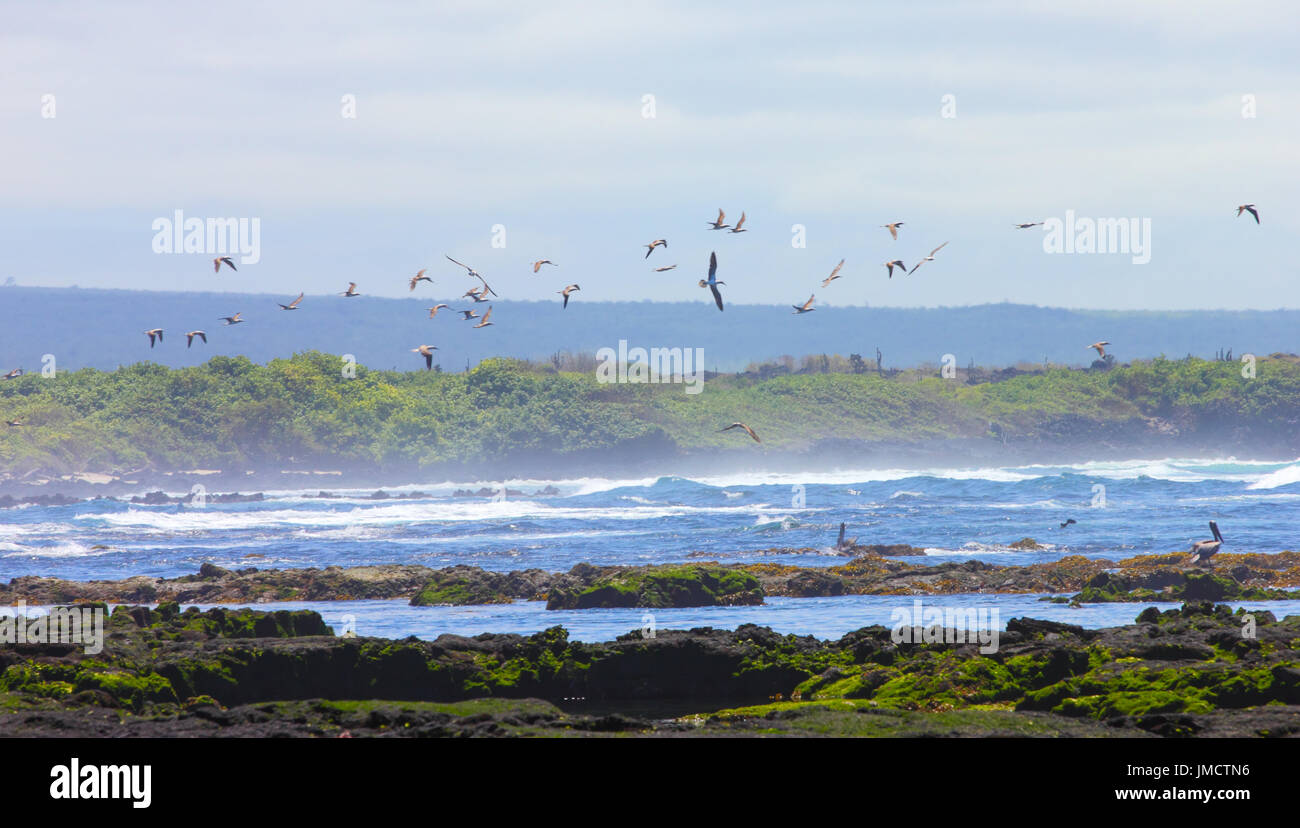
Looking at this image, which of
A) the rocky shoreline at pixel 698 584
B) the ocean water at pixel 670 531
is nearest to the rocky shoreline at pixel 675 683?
the ocean water at pixel 670 531

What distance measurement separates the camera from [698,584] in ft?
89.9

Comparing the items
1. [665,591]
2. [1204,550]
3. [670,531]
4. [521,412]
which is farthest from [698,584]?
[521,412]

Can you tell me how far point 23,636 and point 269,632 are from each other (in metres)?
3.11

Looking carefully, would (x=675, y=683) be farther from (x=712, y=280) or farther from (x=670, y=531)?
(x=670, y=531)

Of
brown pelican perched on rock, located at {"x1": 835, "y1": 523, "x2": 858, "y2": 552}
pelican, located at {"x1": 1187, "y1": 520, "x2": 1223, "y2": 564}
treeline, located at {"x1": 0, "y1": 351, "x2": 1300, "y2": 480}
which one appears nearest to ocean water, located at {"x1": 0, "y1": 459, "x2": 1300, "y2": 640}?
brown pelican perched on rock, located at {"x1": 835, "y1": 523, "x2": 858, "y2": 552}

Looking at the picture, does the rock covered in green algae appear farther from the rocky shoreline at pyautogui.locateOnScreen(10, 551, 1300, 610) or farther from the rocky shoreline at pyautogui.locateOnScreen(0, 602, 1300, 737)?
the rocky shoreline at pyautogui.locateOnScreen(0, 602, 1300, 737)

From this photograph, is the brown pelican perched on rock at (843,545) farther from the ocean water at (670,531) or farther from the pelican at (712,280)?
the pelican at (712,280)

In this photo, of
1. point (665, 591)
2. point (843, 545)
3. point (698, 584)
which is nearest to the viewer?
point (665, 591)

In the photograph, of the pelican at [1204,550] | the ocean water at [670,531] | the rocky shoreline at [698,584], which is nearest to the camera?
the ocean water at [670,531]

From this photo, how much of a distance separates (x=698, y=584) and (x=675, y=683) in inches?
406

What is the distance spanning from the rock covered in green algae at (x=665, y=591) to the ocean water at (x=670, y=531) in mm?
544

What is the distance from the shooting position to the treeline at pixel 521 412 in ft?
322

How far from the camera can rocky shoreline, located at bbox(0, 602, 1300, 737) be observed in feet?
44.5
